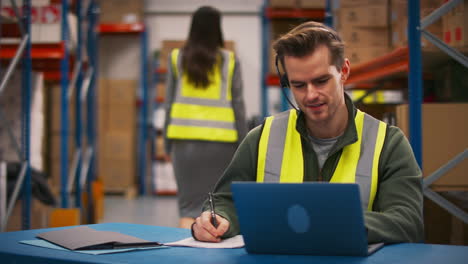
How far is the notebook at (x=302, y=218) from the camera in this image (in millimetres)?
1317

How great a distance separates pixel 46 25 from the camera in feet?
17.5

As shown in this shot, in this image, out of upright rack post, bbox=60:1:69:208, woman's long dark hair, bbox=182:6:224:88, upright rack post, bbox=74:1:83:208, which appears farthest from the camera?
upright rack post, bbox=74:1:83:208

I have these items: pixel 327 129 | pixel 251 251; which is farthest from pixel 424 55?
pixel 251 251

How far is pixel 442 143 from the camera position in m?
3.24

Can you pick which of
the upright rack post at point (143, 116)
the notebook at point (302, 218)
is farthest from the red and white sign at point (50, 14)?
the upright rack post at point (143, 116)

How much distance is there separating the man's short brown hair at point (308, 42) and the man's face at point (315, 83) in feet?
0.05

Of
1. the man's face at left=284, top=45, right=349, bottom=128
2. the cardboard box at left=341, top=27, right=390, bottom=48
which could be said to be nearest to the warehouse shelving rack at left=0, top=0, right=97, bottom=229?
the cardboard box at left=341, top=27, right=390, bottom=48

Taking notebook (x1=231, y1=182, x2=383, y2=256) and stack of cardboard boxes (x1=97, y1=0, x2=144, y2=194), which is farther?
stack of cardboard boxes (x1=97, y1=0, x2=144, y2=194)

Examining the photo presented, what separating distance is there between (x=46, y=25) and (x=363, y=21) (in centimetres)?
280

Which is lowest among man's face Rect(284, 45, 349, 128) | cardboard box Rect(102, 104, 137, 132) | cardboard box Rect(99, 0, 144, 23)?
cardboard box Rect(102, 104, 137, 132)

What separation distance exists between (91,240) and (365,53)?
3.56 meters

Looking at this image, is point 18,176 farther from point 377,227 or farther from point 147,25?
point 147,25

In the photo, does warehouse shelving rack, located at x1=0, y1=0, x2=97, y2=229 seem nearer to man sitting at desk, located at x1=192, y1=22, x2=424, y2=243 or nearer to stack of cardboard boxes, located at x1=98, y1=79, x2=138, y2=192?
stack of cardboard boxes, located at x1=98, y1=79, x2=138, y2=192

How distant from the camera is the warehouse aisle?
6520 mm
